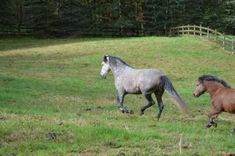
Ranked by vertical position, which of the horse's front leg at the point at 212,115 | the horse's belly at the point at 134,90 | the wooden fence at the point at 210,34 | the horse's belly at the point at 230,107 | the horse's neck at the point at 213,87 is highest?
the horse's neck at the point at 213,87

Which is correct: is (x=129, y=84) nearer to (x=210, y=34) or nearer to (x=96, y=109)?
(x=96, y=109)

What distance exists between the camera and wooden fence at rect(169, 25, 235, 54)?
4764 centimetres

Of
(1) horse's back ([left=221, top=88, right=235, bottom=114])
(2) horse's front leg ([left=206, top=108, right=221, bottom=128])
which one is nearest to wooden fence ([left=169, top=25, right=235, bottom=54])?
(2) horse's front leg ([left=206, top=108, right=221, bottom=128])

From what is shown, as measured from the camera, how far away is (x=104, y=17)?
69500mm

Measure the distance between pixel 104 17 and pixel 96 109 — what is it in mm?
51890

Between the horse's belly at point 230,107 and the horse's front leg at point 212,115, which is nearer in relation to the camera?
the horse's belly at point 230,107

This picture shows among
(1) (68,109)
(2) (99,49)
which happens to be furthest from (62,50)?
(1) (68,109)

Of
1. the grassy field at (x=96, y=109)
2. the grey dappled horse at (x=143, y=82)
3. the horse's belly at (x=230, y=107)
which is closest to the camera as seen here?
the grassy field at (x=96, y=109)

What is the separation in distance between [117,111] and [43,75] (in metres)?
14.1

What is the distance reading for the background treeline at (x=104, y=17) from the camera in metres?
68.5

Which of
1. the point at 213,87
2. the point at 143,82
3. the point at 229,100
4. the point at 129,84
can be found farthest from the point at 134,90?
the point at 229,100

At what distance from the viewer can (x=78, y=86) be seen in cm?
2675

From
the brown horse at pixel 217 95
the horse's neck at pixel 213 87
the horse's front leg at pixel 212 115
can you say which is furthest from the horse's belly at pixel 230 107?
the horse's neck at pixel 213 87

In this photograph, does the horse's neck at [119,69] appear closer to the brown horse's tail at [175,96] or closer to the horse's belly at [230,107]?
the brown horse's tail at [175,96]
